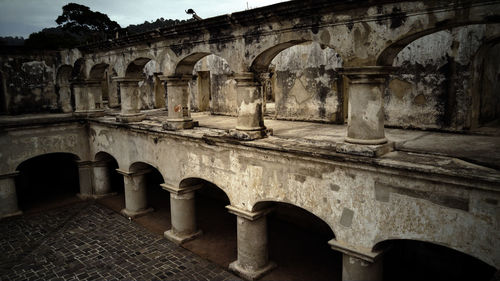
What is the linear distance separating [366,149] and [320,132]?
3150 millimetres

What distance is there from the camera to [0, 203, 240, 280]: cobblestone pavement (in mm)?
9555

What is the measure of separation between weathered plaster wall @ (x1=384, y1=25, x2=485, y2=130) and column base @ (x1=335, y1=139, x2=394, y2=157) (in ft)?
11.3

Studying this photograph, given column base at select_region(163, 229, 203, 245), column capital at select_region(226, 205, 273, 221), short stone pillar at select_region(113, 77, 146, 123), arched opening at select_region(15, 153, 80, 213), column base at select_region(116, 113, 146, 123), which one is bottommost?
column base at select_region(163, 229, 203, 245)

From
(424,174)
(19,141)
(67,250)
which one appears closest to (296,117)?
(424,174)

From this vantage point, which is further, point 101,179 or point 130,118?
point 101,179

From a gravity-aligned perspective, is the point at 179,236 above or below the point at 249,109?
below

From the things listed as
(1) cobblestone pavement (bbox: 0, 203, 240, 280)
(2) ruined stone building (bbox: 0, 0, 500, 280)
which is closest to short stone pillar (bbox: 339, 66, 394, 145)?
(2) ruined stone building (bbox: 0, 0, 500, 280)

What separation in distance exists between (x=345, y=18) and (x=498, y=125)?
577cm

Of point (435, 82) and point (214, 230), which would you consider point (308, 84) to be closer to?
point (435, 82)

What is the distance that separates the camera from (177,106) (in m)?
10.8

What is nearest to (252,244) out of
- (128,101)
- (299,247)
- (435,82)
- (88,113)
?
(299,247)

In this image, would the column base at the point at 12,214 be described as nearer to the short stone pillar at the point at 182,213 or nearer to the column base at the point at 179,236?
the column base at the point at 179,236

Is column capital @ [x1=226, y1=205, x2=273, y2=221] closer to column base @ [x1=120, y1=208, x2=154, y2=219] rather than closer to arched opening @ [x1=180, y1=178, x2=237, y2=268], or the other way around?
arched opening @ [x1=180, y1=178, x2=237, y2=268]

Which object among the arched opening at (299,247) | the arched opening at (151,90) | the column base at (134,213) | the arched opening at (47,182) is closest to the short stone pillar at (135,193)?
the column base at (134,213)
